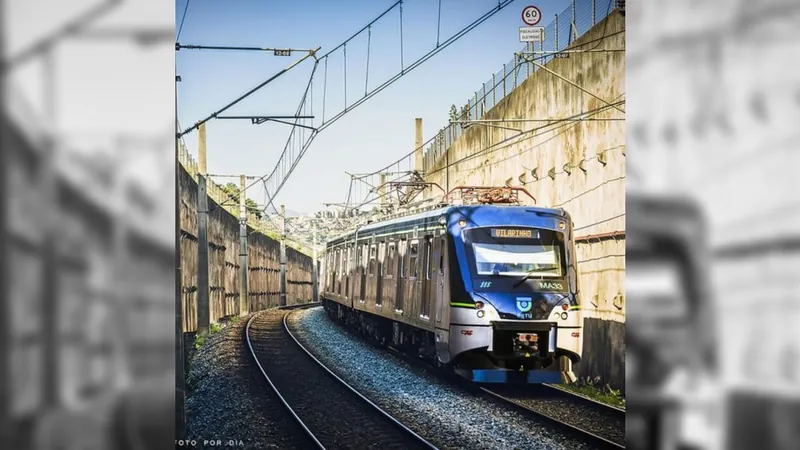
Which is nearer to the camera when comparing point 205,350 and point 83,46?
point 83,46

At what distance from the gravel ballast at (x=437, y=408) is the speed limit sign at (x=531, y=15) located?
333 centimetres

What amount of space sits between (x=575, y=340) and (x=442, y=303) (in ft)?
4.53

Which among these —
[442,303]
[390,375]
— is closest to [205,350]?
[390,375]

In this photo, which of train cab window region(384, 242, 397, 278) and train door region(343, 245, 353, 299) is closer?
train cab window region(384, 242, 397, 278)

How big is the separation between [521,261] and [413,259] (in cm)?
202

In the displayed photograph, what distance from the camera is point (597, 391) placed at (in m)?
8.96

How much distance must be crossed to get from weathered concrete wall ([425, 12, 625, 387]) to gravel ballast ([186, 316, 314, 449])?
10.2ft

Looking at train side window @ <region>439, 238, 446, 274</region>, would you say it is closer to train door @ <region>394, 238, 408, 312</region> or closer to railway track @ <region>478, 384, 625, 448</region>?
railway track @ <region>478, 384, 625, 448</region>

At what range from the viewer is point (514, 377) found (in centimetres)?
800

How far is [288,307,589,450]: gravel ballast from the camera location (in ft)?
22.0

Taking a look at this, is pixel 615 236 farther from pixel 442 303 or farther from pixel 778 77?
A: pixel 778 77

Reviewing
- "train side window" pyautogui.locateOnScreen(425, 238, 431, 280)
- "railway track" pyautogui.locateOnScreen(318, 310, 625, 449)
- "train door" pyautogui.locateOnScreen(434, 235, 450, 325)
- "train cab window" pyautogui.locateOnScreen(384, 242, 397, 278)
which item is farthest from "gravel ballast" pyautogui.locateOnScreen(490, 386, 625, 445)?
"train cab window" pyautogui.locateOnScreen(384, 242, 397, 278)

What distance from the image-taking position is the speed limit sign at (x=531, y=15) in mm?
6574

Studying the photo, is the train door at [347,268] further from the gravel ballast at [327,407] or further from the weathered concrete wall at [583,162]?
the weathered concrete wall at [583,162]
